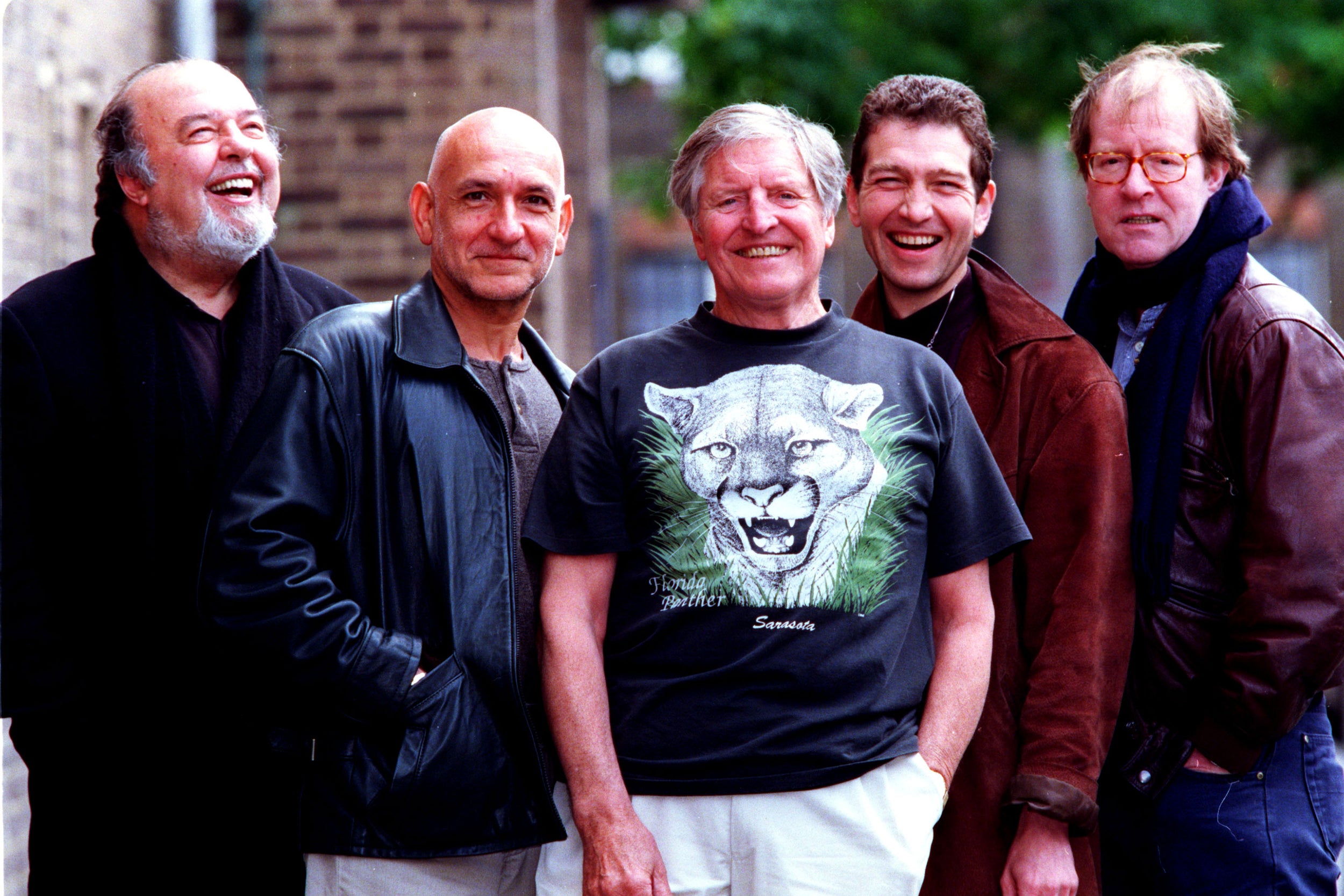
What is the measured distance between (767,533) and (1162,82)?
1.37 meters

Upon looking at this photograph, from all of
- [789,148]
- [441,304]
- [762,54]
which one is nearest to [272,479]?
[441,304]

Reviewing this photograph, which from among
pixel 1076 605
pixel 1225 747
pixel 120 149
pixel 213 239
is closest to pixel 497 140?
pixel 213 239

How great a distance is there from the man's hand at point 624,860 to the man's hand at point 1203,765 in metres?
1.15

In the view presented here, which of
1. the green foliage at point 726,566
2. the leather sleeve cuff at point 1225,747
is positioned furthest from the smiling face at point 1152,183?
the leather sleeve cuff at point 1225,747

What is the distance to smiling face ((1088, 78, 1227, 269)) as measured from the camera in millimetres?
3016

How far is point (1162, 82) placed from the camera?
3033 mm

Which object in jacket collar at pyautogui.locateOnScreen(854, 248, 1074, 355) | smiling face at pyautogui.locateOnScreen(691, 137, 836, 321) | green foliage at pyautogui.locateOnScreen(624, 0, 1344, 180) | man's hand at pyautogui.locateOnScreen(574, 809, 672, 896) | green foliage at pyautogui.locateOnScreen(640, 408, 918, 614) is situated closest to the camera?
man's hand at pyautogui.locateOnScreen(574, 809, 672, 896)

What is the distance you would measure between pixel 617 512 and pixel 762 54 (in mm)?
9654

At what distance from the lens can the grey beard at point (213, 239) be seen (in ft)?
10.1

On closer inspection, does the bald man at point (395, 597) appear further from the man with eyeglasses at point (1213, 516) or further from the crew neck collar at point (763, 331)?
the man with eyeglasses at point (1213, 516)

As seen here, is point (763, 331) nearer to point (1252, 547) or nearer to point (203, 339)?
point (1252, 547)

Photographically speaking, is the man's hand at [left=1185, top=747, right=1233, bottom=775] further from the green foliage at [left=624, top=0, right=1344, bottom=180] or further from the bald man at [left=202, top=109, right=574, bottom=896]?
the green foliage at [left=624, top=0, right=1344, bottom=180]

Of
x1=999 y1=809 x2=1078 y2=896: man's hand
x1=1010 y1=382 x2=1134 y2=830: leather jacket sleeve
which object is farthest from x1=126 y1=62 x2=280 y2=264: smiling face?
x1=999 y1=809 x2=1078 y2=896: man's hand

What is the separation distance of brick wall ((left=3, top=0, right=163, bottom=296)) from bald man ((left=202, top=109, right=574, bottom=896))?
85.2 inches
